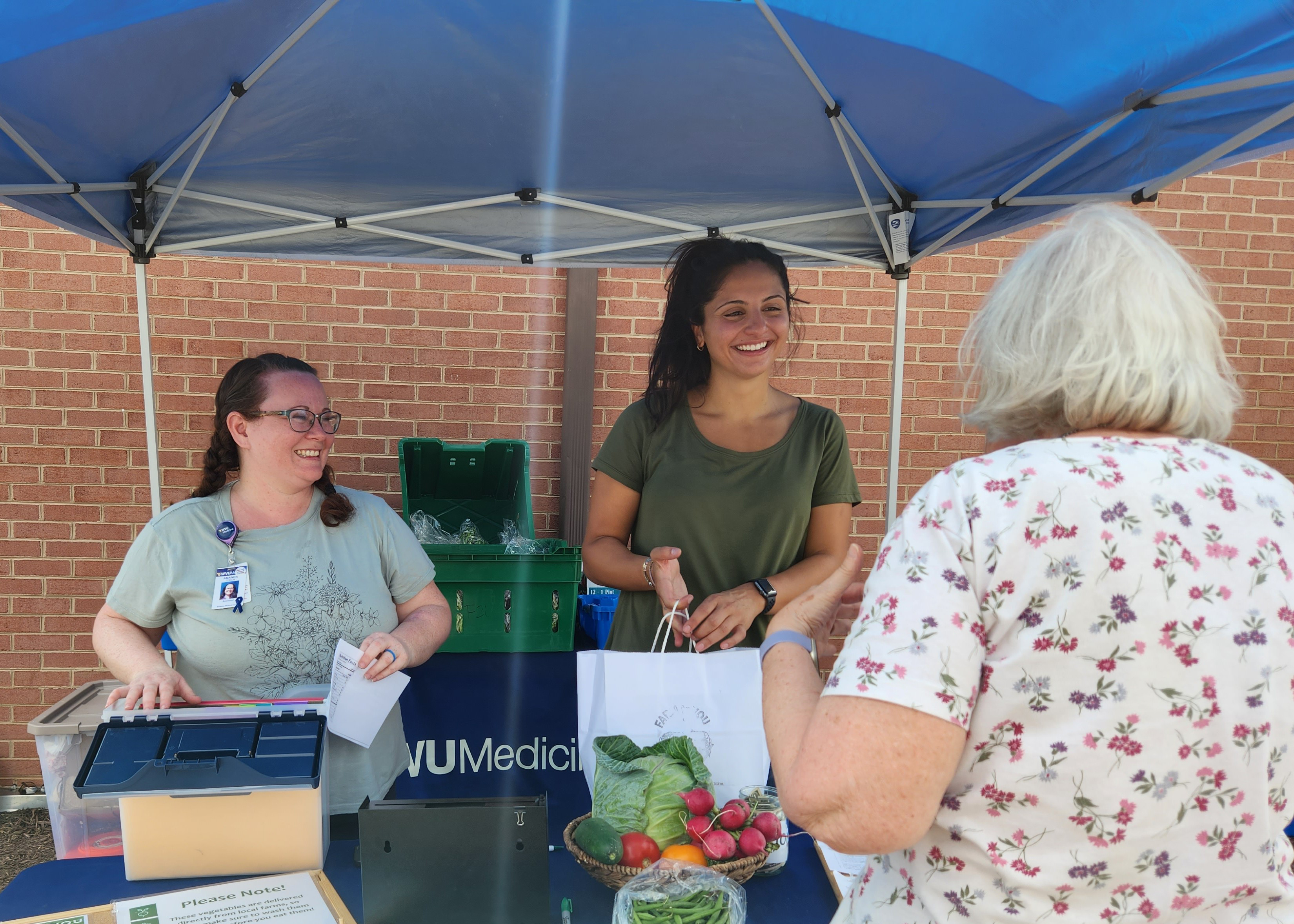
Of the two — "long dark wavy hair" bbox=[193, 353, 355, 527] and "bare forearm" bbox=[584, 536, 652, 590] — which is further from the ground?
"long dark wavy hair" bbox=[193, 353, 355, 527]

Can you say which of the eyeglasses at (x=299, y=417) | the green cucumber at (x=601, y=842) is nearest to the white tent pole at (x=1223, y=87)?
the green cucumber at (x=601, y=842)

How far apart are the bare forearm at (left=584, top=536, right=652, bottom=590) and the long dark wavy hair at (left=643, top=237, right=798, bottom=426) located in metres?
0.36

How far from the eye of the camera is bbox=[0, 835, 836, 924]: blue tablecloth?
60.5 inches

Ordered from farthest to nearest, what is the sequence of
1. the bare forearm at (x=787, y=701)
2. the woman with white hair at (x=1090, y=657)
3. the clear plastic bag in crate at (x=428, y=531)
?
the clear plastic bag in crate at (x=428, y=531), the bare forearm at (x=787, y=701), the woman with white hair at (x=1090, y=657)

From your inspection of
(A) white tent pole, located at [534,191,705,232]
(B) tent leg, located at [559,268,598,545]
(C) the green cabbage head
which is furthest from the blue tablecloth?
(B) tent leg, located at [559,268,598,545]

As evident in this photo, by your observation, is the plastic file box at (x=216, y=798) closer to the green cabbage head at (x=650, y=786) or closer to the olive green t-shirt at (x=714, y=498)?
the green cabbage head at (x=650, y=786)

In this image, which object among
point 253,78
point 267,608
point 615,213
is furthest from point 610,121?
point 267,608

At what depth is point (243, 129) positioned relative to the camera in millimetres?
2584

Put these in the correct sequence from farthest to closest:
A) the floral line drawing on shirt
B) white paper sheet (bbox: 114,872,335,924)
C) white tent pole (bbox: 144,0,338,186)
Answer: the floral line drawing on shirt < white tent pole (bbox: 144,0,338,186) < white paper sheet (bbox: 114,872,335,924)

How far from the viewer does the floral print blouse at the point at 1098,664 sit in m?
0.90

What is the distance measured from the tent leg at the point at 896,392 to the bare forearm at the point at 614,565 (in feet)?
3.50

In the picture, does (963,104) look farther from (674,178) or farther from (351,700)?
(351,700)

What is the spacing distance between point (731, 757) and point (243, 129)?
212cm

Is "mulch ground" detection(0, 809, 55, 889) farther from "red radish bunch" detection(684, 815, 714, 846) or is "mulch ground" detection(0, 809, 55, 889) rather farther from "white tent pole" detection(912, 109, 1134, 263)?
"white tent pole" detection(912, 109, 1134, 263)
